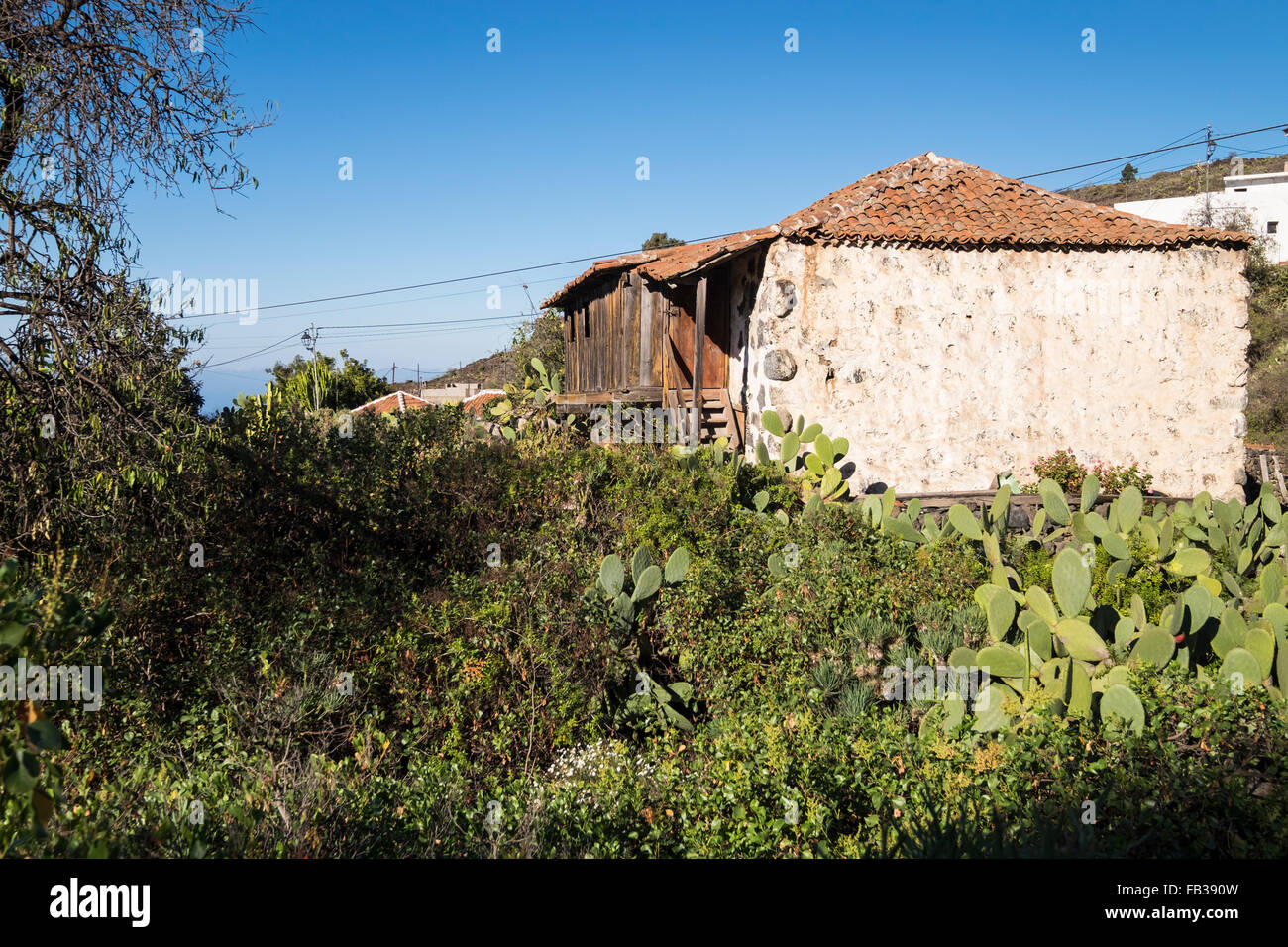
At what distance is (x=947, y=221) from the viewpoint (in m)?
11.2

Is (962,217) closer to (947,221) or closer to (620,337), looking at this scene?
(947,221)

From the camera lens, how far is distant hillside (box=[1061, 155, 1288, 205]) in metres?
43.6

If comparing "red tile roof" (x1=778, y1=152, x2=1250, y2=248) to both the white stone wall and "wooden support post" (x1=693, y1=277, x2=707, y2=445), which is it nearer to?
the white stone wall

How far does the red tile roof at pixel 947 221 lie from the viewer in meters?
10.6

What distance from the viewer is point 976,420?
11.1 metres

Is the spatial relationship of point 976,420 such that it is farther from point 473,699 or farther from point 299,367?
point 299,367

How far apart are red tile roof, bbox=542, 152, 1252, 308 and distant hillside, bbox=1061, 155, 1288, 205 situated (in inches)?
1412

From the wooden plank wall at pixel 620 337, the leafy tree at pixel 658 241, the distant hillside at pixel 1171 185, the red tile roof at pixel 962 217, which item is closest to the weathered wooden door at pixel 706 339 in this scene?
the wooden plank wall at pixel 620 337

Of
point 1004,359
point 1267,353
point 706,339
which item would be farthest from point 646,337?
point 1267,353

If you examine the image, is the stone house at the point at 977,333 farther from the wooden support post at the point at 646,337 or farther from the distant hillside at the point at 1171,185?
the distant hillside at the point at 1171,185

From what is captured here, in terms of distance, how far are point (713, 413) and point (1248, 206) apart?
1502 inches

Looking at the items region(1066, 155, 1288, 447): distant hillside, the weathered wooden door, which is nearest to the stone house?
the weathered wooden door

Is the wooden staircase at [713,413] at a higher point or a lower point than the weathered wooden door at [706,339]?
lower

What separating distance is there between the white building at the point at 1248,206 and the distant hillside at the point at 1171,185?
219cm
